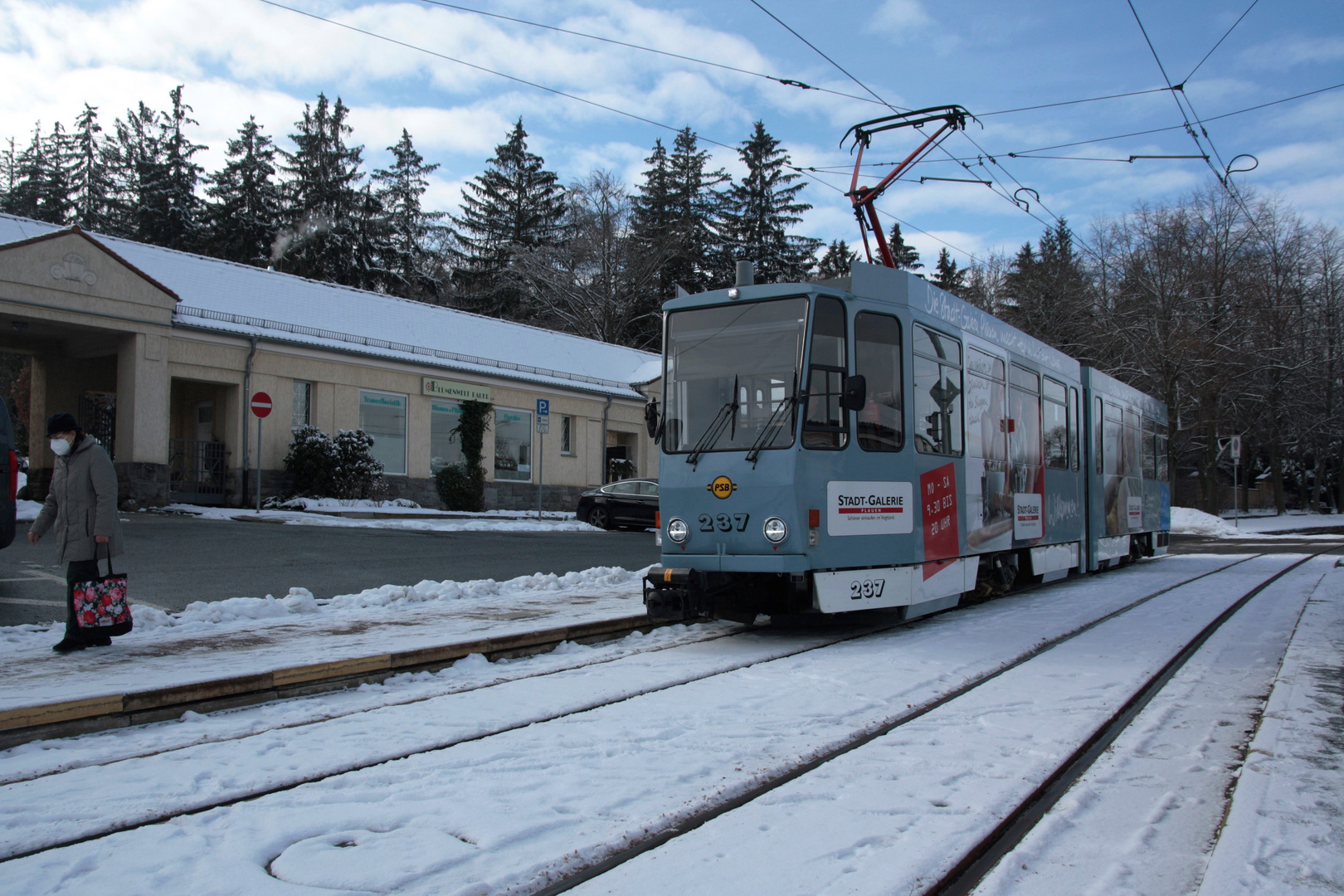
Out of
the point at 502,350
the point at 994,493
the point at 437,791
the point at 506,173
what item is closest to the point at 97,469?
the point at 437,791

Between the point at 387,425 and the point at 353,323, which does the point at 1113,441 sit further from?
the point at 353,323

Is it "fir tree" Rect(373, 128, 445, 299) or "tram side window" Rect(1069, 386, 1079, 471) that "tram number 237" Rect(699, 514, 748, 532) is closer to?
"tram side window" Rect(1069, 386, 1079, 471)

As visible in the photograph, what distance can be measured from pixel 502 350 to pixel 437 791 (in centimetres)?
2723

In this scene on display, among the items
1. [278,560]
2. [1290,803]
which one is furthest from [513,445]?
[1290,803]

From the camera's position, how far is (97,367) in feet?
76.2

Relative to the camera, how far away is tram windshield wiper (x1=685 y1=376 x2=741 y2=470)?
8.34m

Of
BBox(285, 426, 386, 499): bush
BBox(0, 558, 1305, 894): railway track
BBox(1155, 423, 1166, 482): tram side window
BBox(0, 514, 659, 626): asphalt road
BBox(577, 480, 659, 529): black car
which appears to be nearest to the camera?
BBox(0, 558, 1305, 894): railway track

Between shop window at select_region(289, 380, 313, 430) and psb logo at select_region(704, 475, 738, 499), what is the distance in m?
18.0

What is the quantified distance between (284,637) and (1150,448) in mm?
16775

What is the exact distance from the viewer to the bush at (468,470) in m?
26.5

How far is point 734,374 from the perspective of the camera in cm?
841

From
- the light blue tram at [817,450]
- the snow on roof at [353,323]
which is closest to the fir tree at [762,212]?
the snow on roof at [353,323]

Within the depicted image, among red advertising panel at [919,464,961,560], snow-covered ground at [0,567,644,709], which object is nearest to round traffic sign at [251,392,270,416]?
snow-covered ground at [0,567,644,709]

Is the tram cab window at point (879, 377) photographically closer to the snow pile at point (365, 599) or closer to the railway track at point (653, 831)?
the railway track at point (653, 831)
